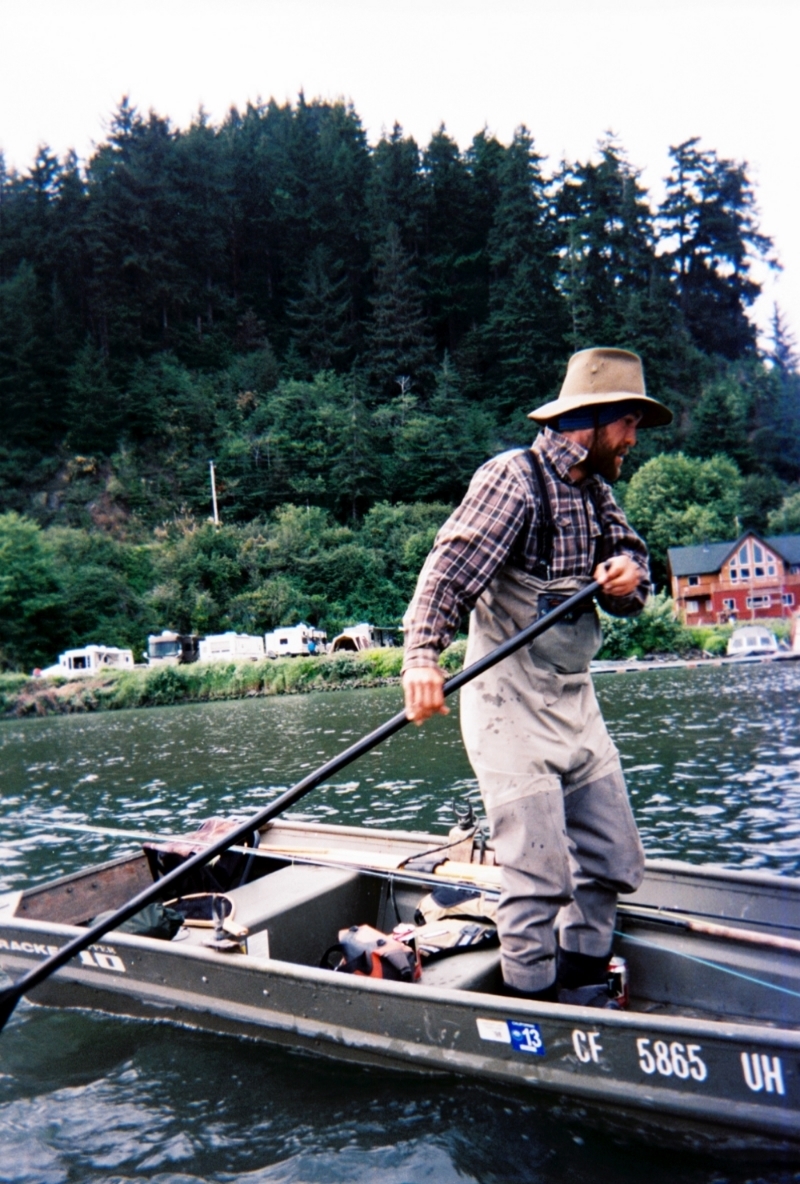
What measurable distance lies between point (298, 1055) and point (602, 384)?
3826 millimetres

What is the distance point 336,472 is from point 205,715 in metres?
35.8

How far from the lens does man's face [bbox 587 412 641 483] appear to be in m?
4.04

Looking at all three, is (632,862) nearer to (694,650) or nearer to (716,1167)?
(716,1167)

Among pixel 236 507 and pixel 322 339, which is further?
pixel 322 339

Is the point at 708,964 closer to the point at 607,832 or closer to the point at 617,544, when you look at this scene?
the point at 607,832

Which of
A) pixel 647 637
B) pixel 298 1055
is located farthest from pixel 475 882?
pixel 647 637

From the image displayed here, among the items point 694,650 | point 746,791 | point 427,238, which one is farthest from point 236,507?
point 746,791

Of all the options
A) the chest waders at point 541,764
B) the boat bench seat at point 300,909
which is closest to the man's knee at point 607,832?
the chest waders at point 541,764

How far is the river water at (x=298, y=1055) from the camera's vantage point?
13.2ft

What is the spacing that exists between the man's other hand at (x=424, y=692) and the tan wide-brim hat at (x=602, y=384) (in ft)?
3.98

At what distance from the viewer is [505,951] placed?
4.05 meters

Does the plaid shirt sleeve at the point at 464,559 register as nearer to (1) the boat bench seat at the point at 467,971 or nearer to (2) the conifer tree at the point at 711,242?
(1) the boat bench seat at the point at 467,971

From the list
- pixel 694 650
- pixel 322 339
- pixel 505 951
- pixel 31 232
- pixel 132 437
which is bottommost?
pixel 694 650

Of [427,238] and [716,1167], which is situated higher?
[427,238]
